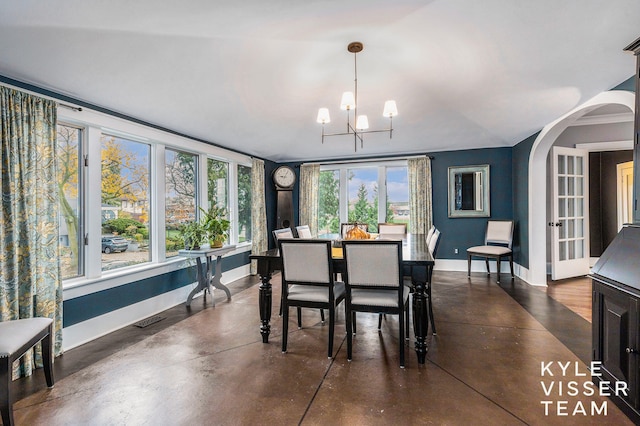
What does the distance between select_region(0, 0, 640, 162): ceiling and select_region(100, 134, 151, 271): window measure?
0.44 m

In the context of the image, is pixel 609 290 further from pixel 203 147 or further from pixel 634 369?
pixel 203 147

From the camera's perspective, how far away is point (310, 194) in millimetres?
6266

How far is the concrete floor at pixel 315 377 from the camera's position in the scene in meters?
1.75

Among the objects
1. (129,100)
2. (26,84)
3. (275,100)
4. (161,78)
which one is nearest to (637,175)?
(275,100)

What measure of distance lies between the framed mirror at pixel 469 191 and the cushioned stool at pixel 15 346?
5.60 metres

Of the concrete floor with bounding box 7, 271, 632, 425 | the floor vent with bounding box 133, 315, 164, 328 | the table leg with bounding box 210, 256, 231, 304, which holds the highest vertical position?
the table leg with bounding box 210, 256, 231, 304

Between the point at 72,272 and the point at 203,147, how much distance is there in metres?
2.29

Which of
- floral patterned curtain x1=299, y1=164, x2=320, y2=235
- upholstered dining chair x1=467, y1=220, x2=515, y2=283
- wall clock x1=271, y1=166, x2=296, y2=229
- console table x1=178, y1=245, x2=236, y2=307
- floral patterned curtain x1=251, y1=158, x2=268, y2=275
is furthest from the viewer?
floral patterned curtain x1=299, y1=164, x2=320, y2=235

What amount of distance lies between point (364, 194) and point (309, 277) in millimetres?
A: 3856

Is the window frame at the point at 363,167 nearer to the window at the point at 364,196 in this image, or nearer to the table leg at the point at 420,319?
the window at the point at 364,196

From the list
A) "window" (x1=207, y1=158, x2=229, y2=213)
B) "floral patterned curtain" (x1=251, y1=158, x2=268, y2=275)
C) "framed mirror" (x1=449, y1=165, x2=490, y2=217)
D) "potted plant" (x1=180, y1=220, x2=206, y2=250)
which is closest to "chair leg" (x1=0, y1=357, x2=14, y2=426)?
"potted plant" (x1=180, y1=220, x2=206, y2=250)

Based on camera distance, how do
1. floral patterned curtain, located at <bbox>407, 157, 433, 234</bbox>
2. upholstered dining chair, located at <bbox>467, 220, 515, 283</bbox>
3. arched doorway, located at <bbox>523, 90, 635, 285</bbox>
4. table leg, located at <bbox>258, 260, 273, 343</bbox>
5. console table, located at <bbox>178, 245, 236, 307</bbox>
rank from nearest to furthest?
1. table leg, located at <bbox>258, 260, 273, 343</bbox>
2. console table, located at <bbox>178, 245, 236, 307</bbox>
3. arched doorway, located at <bbox>523, 90, 635, 285</bbox>
4. upholstered dining chair, located at <bbox>467, 220, 515, 283</bbox>
5. floral patterned curtain, located at <bbox>407, 157, 433, 234</bbox>

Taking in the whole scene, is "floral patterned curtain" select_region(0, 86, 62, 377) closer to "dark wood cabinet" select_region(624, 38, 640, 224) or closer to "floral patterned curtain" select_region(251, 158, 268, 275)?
"floral patterned curtain" select_region(251, 158, 268, 275)

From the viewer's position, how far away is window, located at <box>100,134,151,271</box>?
3.20 m
